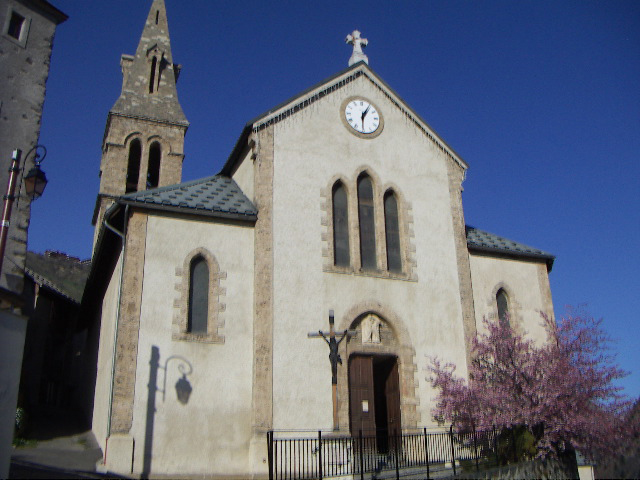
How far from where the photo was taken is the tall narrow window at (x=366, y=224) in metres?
20.0

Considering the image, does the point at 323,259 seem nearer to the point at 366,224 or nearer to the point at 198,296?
the point at 366,224

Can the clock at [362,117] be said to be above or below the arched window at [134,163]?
below

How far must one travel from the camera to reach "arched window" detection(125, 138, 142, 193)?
3362 centimetres

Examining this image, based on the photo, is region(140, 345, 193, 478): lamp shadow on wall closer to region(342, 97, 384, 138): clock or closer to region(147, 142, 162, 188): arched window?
region(342, 97, 384, 138): clock

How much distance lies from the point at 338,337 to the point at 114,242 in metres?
7.64

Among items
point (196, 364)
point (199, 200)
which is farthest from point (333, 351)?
point (199, 200)

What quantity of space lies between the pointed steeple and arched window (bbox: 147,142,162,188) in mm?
1687

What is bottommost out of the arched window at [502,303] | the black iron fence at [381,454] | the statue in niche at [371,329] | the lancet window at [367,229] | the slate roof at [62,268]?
the black iron fence at [381,454]

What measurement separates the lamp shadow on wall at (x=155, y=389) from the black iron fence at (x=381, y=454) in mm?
2573

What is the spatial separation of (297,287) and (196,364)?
12.0 feet

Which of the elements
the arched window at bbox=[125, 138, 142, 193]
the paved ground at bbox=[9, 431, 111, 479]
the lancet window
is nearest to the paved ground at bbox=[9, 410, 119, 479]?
the paved ground at bbox=[9, 431, 111, 479]

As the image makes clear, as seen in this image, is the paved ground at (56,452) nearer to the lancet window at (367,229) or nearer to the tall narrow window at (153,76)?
the lancet window at (367,229)

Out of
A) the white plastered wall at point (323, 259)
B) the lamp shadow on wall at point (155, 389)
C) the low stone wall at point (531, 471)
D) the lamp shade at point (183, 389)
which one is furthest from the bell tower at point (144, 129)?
the low stone wall at point (531, 471)

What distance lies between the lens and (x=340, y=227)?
790 inches
